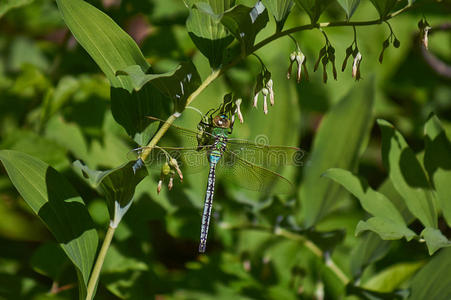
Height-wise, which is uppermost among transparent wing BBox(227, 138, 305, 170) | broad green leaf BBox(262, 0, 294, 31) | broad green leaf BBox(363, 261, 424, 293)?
broad green leaf BBox(262, 0, 294, 31)

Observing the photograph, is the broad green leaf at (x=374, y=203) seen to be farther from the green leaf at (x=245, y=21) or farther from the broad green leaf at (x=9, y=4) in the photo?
the broad green leaf at (x=9, y=4)

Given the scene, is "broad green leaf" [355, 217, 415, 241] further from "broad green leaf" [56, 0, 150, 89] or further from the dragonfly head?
"broad green leaf" [56, 0, 150, 89]

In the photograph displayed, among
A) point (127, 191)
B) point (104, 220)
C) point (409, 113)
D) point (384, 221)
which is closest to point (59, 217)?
point (127, 191)

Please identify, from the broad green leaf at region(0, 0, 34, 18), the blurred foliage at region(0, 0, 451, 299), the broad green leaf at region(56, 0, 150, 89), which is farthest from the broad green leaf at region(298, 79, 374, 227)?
the broad green leaf at region(0, 0, 34, 18)

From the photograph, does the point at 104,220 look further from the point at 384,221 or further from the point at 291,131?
the point at 384,221

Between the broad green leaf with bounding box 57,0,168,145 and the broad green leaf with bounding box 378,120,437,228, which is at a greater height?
the broad green leaf with bounding box 57,0,168,145
